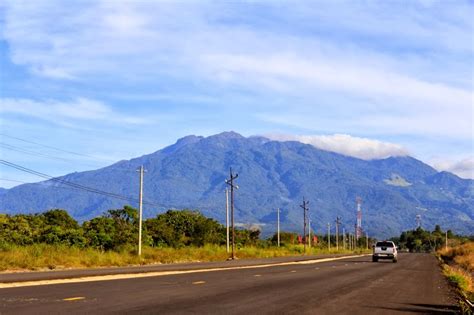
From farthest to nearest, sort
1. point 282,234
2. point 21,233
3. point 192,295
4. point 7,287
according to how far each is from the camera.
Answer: point 282,234
point 21,233
point 7,287
point 192,295

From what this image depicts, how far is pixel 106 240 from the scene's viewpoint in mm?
64062

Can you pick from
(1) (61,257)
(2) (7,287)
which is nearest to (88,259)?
(1) (61,257)

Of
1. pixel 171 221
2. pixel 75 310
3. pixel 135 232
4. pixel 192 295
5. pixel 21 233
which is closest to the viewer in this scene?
pixel 75 310

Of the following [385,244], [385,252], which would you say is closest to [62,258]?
[385,252]

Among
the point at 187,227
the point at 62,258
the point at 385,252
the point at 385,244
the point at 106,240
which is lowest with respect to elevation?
the point at 385,252

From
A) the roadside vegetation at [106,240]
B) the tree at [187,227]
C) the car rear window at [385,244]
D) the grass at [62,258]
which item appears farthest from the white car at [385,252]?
the tree at [187,227]

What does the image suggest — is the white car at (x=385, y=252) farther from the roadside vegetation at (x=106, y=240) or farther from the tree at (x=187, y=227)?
the tree at (x=187, y=227)

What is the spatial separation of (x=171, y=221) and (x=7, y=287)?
70.3m

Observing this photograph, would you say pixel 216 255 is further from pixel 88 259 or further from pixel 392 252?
pixel 88 259

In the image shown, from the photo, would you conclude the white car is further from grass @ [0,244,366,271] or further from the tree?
the tree

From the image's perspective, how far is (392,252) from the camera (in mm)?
62375

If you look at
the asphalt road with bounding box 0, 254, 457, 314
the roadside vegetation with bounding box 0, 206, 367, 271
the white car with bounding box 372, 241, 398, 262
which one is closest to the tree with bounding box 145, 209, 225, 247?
the roadside vegetation with bounding box 0, 206, 367, 271

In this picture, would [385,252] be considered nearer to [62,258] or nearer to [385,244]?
[385,244]

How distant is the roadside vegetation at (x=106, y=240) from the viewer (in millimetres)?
38344
